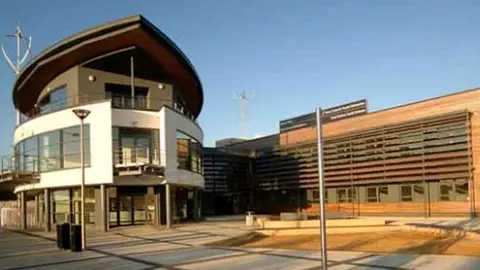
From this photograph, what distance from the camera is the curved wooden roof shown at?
28.5m

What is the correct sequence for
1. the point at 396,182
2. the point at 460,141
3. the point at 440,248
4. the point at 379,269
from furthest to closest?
the point at 396,182
the point at 460,141
the point at 440,248
the point at 379,269

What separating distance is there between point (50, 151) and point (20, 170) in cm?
359

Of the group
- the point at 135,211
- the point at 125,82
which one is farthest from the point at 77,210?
the point at 125,82

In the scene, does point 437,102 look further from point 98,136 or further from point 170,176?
point 98,136

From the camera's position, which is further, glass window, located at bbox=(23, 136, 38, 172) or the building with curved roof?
glass window, located at bbox=(23, 136, 38, 172)

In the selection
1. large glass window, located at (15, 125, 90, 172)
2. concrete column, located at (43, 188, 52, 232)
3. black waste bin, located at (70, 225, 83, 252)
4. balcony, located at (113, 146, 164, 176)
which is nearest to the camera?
black waste bin, located at (70, 225, 83, 252)

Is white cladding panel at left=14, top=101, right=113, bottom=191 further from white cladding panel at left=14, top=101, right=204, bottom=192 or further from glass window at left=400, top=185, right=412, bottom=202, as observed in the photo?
glass window at left=400, top=185, right=412, bottom=202

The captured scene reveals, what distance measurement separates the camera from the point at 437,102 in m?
34.4

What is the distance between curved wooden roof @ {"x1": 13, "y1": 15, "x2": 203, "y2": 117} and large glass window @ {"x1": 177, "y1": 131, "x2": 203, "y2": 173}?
4199 mm

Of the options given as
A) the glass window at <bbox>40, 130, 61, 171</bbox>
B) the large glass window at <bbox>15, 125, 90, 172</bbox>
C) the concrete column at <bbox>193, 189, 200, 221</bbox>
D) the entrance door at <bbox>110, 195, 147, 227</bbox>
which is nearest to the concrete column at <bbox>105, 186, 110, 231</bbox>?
the entrance door at <bbox>110, 195, 147, 227</bbox>

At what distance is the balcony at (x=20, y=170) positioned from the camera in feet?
103

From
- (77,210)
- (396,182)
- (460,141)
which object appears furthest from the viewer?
(396,182)

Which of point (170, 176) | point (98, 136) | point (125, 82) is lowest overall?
point (170, 176)

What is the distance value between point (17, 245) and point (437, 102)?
1004 inches
